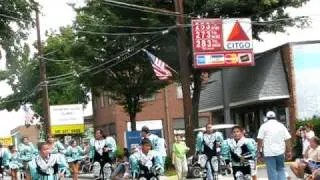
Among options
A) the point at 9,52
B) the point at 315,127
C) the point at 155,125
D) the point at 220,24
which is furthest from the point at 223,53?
the point at 155,125

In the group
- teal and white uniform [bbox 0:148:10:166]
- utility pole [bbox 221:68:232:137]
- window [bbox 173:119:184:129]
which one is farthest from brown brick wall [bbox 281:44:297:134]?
window [bbox 173:119:184:129]

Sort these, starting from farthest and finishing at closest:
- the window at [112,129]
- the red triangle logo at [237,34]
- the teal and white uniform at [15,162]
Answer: the window at [112,129]
the red triangle logo at [237,34]
the teal and white uniform at [15,162]

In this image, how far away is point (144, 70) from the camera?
1420 inches

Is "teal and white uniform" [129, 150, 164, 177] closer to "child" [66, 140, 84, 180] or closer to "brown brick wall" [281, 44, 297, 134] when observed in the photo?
"child" [66, 140, 84, 180]

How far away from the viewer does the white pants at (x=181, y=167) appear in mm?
25094

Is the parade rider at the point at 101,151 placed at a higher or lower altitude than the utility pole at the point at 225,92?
lower

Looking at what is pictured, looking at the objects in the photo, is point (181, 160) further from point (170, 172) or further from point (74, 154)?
point (170, 172)

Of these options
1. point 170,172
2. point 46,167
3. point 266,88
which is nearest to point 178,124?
point 266,88

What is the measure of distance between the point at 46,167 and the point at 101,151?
25.7ft

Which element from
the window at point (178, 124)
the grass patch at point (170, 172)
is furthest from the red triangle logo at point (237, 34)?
the window at point (178, 124)

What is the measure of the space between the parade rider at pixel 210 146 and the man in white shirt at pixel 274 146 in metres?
3.50

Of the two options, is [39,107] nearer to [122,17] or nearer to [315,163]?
[122,17]

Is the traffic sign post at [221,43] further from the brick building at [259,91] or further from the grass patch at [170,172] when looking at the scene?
the grass patch at [170,172]

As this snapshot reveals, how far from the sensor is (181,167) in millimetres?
25203
